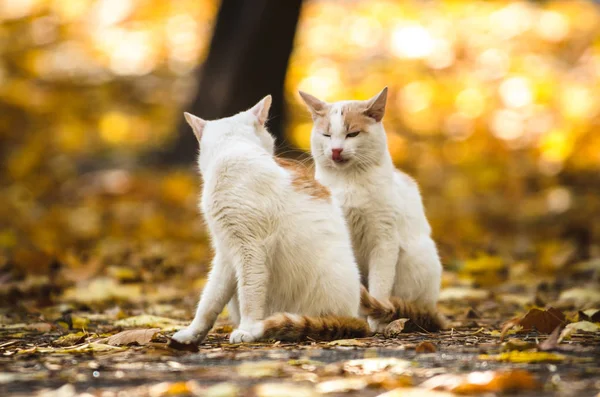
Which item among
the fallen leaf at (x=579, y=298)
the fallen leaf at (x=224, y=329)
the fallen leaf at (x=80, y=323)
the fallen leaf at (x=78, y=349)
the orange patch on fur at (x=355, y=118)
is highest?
the orange patch on fur at (x=355, y=118)

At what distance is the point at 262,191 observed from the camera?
3383mm

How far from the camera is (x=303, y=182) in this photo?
3.54 meters

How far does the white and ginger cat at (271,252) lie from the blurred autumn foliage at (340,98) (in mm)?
2548

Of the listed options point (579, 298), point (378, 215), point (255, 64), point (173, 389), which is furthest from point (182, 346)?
point (255, 64)

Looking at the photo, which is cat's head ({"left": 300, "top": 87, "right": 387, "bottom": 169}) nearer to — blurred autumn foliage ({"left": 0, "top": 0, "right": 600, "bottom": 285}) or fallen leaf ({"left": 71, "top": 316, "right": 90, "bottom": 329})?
fallen leaf ({"left": 71, "top": 316, "right": 90, "bottom": 329})

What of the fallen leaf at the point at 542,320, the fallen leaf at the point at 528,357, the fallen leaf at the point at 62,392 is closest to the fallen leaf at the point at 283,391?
the fallen leaf at the point at 62,392

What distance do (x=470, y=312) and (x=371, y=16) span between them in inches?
491

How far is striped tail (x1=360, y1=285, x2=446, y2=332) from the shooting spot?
356 centimetres

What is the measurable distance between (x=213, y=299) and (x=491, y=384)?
1.60 metres

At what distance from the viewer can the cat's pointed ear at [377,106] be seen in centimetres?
397

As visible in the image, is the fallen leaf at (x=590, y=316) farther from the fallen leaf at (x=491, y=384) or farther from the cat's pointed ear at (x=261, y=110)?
the cat's pointed ear at (x=261, y=110)

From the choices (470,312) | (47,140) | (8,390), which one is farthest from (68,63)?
(8,390)

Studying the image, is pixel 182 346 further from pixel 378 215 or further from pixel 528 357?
pixel 378 215

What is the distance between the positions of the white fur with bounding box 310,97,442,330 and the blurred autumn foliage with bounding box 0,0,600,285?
183cm
